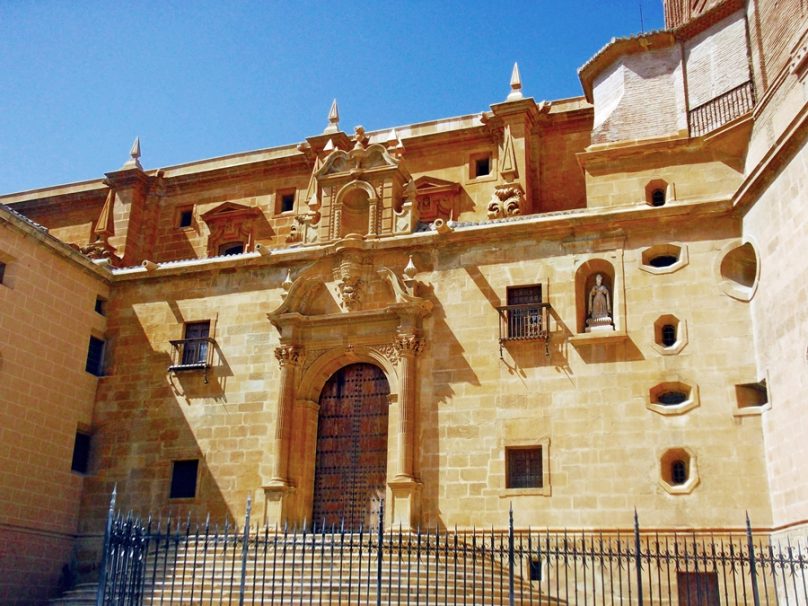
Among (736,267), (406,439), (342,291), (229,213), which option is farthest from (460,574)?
(229,213)

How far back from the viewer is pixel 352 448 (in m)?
19.4

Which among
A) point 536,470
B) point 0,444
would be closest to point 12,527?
point 0,444

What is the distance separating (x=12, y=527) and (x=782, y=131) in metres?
16.0

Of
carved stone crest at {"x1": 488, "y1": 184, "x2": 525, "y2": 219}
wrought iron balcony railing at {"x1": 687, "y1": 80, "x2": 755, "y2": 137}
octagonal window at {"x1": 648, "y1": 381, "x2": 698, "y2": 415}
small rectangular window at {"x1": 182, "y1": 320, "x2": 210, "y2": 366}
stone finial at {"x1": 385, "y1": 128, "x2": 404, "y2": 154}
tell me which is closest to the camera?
octagonal window at {"x1": 648, "y1": 381, "x2": 698, "y2": 415}

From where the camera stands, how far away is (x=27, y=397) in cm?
1917

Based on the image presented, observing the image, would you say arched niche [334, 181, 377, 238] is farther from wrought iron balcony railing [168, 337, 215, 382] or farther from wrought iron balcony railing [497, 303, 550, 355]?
wrought iron balcony railing [168, 337, 215, 382]

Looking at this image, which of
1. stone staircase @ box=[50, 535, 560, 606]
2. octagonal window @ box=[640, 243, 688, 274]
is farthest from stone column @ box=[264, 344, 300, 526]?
octagonal window @ box=[640, 243, 688, 274]

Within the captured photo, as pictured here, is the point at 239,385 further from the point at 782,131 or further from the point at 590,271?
the point at 782,131

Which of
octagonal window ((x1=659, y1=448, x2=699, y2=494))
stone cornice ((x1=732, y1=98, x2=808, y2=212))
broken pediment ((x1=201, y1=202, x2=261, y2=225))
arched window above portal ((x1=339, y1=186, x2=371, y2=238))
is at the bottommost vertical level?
octagonal window ((x1=659, y1=448, x2=699, y2=494))

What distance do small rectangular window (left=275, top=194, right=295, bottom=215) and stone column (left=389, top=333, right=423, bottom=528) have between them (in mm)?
7320

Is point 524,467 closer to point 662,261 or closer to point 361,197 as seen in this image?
point 662,261

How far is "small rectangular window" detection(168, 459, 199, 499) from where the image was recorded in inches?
781

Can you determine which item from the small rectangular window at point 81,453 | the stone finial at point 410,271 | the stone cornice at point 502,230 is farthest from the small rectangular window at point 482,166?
the small rectangular window at point 81,453

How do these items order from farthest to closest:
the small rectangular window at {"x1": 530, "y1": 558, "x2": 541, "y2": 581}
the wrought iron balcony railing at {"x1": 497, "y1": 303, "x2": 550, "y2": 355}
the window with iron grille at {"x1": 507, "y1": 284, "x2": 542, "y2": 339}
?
the window with iron grille at {"x1": 507, "y1": 284, "x2": 542, "y2": 339} → the wrought iron balcony railing at {"x1": 497, "y1": 303, "x2": 550, "y2": 355} → the small rectangular window at {"x1": 530, "y1": 558, "x2": 541, "y2": 581}
